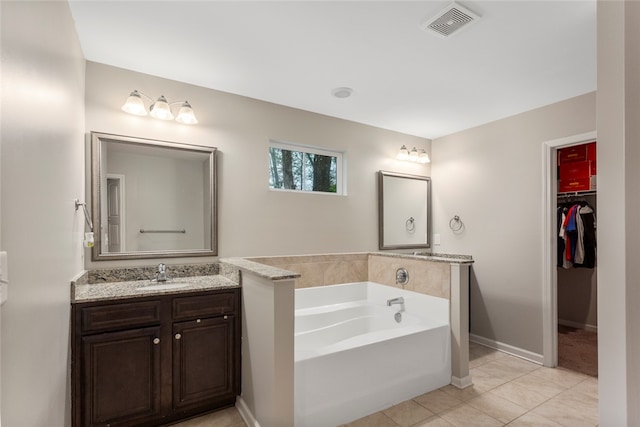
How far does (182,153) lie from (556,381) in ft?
12.1

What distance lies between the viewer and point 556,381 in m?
2.76

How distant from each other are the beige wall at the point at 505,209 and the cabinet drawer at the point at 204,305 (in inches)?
111

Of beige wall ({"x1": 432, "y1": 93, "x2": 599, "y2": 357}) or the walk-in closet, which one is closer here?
beige wall ({"x1": 432, "y1": 93, "x2": 599, "y2": 357})

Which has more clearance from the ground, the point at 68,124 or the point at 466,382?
the point at 68,124

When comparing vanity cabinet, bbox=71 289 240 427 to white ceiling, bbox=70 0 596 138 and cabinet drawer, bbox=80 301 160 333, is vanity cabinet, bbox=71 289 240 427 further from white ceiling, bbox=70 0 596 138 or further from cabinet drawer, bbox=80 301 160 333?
white ceiling, bbox=70 0 596 138

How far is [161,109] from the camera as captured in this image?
97.5 inches

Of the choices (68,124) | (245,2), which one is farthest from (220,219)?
(245,2)

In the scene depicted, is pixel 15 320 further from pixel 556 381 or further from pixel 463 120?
pixel 463 120

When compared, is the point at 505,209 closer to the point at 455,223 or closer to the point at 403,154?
the point at 455,223

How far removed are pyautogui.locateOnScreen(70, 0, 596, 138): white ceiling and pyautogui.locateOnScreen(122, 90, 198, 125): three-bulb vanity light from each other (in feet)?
0.77

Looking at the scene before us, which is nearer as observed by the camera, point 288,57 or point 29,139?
point 29,139

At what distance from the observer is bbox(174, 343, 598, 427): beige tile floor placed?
216 centimetres

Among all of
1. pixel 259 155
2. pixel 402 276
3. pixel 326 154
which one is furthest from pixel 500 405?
pixel 259 155

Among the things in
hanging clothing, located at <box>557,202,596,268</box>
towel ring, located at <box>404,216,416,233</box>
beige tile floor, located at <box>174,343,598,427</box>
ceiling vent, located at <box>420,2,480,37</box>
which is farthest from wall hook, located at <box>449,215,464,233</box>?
ceiling vent, located at <box>420,2,480,37</box>
